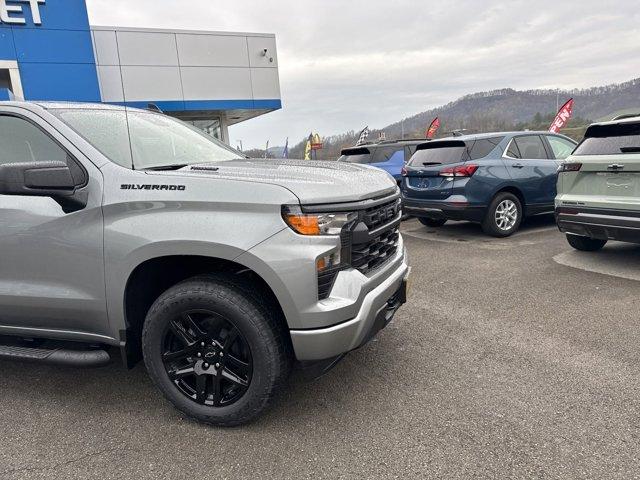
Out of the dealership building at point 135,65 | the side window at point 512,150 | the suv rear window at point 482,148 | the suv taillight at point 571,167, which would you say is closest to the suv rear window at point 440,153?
the suv rear window at point 482,148

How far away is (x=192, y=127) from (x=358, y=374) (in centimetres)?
251

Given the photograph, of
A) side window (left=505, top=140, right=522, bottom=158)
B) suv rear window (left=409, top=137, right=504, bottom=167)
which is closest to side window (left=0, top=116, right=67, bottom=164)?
suv rear window (left=409, top=137, right=504, bottom=167)

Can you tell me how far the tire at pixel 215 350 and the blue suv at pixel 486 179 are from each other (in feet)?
16.8

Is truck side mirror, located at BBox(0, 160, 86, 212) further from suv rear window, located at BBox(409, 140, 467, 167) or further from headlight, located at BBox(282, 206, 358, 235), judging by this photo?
suv rear window, located at BBox(409, 140, 467, 167)

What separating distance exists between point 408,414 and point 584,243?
4.62 m

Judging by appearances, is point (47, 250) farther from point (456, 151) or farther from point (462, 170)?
point (456, 151)

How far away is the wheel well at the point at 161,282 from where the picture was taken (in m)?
2.42

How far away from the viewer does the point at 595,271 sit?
5.00 metres

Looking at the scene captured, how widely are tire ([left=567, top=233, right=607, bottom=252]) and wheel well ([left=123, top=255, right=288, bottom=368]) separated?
16.4 feet

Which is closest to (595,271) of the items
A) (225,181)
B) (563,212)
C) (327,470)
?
(563,212)

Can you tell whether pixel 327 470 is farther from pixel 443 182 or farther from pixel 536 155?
pixel 536 155

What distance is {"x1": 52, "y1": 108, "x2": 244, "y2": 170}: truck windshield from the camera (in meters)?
2.62

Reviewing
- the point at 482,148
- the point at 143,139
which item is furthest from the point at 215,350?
the point at 482,148

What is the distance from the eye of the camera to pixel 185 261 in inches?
101
